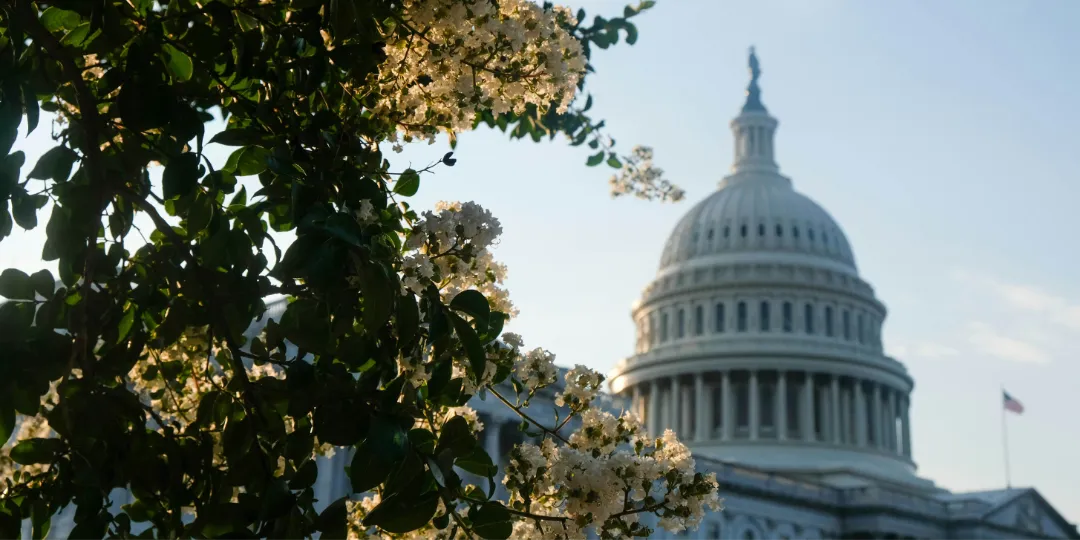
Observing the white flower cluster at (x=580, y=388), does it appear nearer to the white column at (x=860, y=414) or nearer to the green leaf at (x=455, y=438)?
the green leaf at (x=455, y=438)

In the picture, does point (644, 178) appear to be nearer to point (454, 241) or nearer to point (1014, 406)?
point (454, 241)

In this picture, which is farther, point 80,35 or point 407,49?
point 407,49

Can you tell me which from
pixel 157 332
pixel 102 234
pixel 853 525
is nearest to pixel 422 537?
pixel 157 332

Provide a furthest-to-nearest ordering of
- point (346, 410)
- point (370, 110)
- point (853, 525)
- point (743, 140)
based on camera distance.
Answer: point (743, 140) < point (853, 525) < point (370, 110) < point (346, 410)

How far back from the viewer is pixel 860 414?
9562 centimetres

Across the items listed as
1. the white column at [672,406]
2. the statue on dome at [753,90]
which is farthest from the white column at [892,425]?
the statue on dome at [753,90]

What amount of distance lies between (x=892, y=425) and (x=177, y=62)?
98.4 meters

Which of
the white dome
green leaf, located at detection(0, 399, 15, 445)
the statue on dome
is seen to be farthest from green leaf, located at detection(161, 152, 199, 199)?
the statue on dome

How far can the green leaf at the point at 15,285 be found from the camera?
5812 mm

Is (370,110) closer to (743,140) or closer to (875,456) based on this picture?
(875,456)

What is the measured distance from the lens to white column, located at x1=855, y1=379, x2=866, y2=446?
94125 mm

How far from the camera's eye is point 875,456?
93938mm

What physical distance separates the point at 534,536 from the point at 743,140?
354 feet

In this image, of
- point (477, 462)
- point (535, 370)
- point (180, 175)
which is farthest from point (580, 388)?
point (180, 175)
